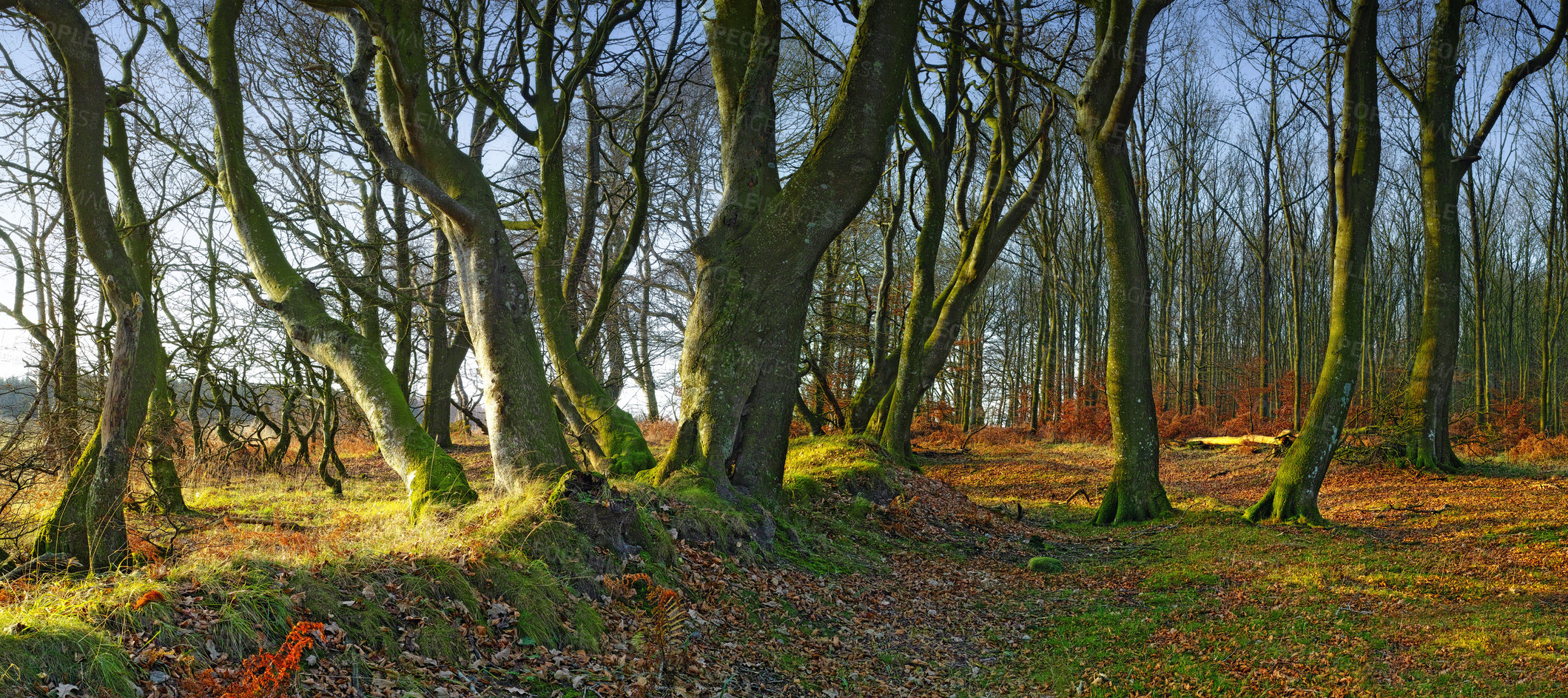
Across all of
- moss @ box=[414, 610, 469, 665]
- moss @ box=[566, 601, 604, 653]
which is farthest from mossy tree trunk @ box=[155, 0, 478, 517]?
moss @ box=[414, 610, 469, 665]

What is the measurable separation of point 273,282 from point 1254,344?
39.2 meters

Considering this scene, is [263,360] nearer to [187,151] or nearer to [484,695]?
[187,151]

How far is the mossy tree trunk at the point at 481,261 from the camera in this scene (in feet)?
21.5

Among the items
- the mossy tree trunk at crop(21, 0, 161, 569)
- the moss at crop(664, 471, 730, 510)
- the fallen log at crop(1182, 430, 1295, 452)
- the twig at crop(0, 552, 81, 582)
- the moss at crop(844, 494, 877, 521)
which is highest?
the mossy tree trunk at crop(21, 0, 161, 569)

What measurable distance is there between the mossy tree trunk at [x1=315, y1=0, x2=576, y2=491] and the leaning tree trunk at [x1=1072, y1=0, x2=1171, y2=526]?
7042 mm

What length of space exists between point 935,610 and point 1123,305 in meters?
5.60

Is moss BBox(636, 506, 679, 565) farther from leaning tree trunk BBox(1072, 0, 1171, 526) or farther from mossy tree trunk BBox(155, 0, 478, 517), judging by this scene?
leaning tree trunk BBox(1072, 0, 1171, 526)

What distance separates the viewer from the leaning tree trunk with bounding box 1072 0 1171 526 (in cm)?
1026

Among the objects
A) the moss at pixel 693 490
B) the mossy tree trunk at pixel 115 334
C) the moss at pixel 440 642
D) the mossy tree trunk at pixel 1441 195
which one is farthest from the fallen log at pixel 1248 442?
the mossy tree trunk at pixel 115 334

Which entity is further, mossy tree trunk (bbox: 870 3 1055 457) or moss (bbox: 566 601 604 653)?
mossy tree trunk (bbox: 870 3 1055 457)

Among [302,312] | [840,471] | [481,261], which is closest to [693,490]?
[481,261]

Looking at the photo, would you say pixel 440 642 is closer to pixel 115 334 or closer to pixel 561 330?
pixel 115 334

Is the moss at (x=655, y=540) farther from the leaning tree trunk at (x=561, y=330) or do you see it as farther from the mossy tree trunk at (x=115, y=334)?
the mossy tree trunk at (x=115, y=334)

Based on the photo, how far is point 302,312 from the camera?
680 centimetres
